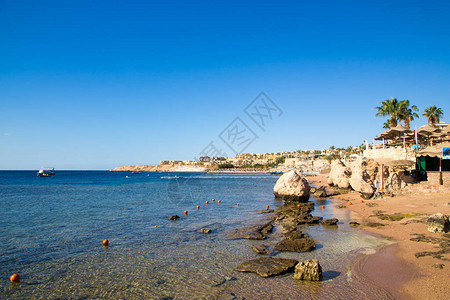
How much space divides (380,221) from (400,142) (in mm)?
23966

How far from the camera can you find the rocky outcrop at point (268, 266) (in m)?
8.91

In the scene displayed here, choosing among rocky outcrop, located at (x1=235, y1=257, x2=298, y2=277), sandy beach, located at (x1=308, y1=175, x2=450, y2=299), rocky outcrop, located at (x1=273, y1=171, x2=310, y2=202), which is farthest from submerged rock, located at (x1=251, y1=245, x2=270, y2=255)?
rocky outcrop, located at (x1=273, y1=171, x2=310, y2=202)

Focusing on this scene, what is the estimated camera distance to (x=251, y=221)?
61.5 ft

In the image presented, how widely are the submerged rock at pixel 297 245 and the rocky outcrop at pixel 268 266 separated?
1.63 metres

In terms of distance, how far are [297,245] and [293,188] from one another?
1548cm

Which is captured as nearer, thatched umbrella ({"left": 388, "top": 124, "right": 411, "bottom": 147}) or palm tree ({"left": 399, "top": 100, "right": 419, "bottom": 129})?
thatched umbrella ({"left": 388, "top": 124, "right": 411, "bottom": 147})

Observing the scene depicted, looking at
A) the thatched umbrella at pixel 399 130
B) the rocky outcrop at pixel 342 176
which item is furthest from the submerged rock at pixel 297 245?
the rocky outcrop at pixel 342 176

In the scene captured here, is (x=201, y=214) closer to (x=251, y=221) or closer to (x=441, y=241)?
(x=251, y=221)

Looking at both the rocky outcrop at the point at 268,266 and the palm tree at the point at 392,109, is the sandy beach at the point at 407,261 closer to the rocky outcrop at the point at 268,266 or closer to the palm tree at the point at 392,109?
the rocky outcrop at the point at 268,266

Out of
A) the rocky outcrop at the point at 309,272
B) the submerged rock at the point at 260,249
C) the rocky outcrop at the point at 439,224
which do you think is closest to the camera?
the rocky outcrop at the point at 309,272

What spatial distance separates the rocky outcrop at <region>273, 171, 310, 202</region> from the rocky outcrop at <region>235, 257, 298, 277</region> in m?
17.1

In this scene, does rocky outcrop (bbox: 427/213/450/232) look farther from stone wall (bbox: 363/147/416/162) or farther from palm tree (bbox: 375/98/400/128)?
palm tree (bbox: 375/98/400/128)

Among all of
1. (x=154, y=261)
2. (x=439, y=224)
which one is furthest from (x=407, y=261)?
(x=154, y=261)

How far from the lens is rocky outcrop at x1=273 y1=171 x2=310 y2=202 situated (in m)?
26.4
